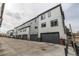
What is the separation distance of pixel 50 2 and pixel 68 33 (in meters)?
0.89

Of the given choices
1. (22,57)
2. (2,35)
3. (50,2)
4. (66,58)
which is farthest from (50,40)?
(2,35)

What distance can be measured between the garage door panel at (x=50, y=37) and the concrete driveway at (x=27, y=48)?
0.35 feet

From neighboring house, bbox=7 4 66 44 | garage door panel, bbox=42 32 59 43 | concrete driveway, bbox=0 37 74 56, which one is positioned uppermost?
neighboring house, bbox=7 4 66 44

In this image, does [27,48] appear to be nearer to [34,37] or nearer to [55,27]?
[34,37]

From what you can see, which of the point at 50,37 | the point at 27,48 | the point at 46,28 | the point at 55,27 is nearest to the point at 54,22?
the point at 55,27

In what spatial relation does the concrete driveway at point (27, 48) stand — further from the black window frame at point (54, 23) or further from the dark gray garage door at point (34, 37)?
the black window frame at point (54, 23)

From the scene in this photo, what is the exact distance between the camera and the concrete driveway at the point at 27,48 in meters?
2.48

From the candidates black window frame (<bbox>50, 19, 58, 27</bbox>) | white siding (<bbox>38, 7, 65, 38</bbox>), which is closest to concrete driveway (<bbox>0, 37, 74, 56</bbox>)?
white siding (<bbox>38, 7, 65, 38</bbox>)

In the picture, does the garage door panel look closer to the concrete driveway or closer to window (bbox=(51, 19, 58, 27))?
the concrete driveway

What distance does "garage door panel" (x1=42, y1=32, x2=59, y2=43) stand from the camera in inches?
103

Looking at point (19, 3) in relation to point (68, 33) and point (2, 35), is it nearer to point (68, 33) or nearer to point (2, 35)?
point (2, 35)

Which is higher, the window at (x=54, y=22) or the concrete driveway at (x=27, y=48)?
the window at (x=54, y=22)

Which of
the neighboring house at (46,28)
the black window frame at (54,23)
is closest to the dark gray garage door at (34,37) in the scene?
the neighboring house at (46,28)

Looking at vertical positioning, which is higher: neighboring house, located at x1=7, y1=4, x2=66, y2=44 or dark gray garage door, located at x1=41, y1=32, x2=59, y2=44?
neighboring house, located at x1=7, y1=4, x2=66, y2=44
